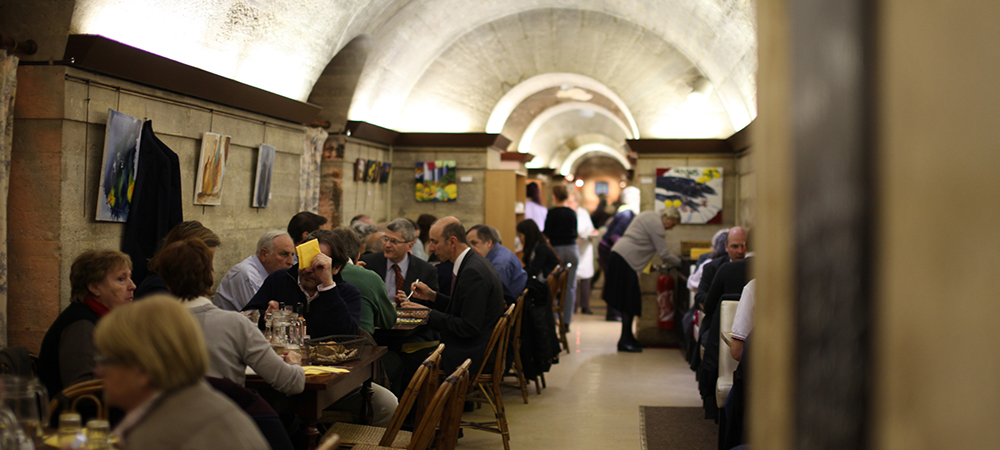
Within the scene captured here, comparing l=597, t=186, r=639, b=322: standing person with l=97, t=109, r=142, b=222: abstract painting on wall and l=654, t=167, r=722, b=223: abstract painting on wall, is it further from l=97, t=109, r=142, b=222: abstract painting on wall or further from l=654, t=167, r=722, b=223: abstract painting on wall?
l=97, t=109, r=142, b=222: abstract painting on wall

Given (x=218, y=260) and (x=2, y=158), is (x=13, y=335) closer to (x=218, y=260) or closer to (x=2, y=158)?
(x=2, y=158)

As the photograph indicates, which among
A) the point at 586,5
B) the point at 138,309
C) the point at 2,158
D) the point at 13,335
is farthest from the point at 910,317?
the point at 586,5

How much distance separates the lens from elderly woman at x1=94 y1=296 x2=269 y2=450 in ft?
5.04

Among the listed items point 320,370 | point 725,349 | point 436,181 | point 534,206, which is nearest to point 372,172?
point 436,181

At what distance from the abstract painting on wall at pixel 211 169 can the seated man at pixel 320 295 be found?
6.55 ft

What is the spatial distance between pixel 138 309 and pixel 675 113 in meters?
9.10

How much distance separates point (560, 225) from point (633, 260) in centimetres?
166

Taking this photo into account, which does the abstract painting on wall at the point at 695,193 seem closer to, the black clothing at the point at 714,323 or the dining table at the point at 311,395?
the black clothing at the point at 714,323

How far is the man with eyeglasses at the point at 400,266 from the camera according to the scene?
557 cm

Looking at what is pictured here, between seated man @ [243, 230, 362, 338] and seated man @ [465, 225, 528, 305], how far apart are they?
1.82 meters

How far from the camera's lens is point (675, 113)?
9891 mm

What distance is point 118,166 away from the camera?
15.2 feet

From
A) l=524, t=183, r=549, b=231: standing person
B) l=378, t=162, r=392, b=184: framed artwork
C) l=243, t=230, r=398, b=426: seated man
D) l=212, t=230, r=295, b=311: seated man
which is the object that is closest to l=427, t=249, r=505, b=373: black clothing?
l=243, t=230, r=398, b=426: seated man

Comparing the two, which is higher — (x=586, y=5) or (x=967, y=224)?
(x=586, y=5)
